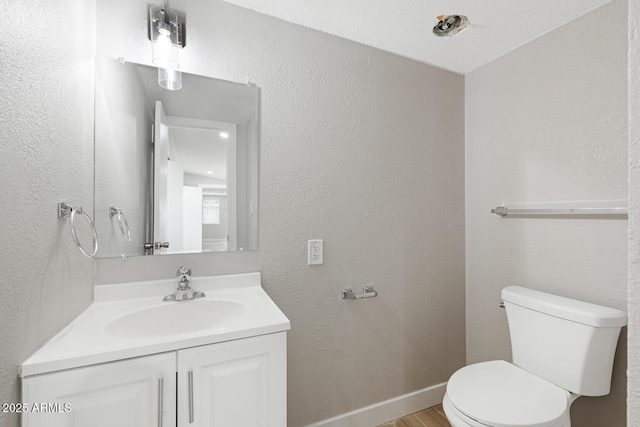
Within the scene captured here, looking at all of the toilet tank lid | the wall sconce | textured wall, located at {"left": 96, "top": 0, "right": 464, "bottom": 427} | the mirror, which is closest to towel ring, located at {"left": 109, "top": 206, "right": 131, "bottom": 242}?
the mirror

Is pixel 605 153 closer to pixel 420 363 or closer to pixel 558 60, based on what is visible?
pixel 558 60

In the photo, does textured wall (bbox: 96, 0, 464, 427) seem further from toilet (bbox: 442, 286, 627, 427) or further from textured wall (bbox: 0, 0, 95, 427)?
toilet (bbox: 442, 286, 627, 427)

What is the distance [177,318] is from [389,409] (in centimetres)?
135

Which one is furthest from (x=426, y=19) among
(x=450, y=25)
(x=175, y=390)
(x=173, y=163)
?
(x=175, y=390)

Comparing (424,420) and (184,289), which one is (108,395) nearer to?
(184,289)

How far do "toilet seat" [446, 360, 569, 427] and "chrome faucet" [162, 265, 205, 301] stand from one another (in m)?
1.17

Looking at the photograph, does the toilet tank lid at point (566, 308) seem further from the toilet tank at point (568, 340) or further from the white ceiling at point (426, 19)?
the white ceiling at point (426, 19)

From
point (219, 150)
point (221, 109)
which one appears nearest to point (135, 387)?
point (219, 150)

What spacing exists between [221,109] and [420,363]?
6.16 feet

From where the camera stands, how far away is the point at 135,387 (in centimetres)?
81

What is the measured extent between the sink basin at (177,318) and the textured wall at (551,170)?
5.13 ft

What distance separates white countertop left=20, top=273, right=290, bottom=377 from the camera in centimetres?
76

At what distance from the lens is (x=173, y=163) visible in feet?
4.40

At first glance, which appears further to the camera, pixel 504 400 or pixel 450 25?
pixel 450 25
